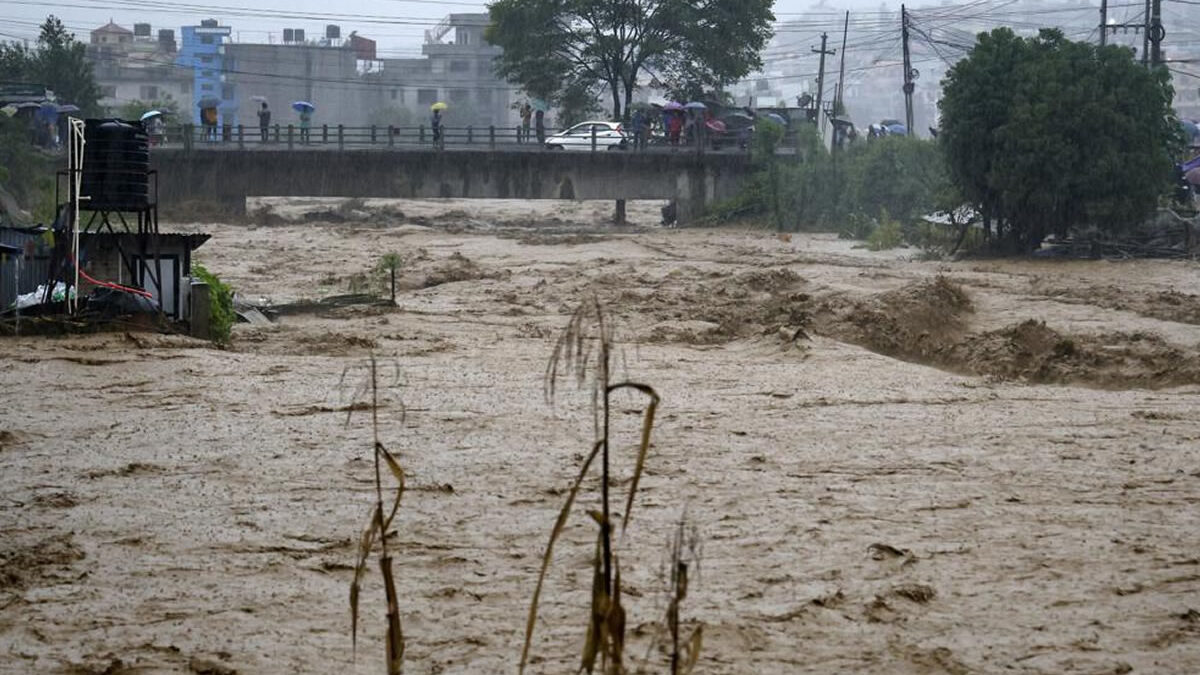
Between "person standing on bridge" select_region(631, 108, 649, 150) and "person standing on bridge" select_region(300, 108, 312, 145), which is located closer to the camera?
"person standing on bridge" select_region(631, 108, 649, 150)

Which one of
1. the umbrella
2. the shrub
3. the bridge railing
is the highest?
the umbrella

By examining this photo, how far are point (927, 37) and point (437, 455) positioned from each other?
5806cm

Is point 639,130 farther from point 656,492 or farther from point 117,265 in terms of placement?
point 656,492

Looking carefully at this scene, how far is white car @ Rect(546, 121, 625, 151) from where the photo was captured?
161 ft

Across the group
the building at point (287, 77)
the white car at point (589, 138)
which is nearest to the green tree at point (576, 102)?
the white car at point (589, 138)

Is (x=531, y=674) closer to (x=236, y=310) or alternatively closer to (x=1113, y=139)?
(x=236, y=310)

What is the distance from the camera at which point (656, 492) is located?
10539 millimetres

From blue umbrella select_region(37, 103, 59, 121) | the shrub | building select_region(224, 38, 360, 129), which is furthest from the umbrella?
building select_region(224, 38, 360, 129)

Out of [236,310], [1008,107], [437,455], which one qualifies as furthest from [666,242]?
[437,455]

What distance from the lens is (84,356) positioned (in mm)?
15789

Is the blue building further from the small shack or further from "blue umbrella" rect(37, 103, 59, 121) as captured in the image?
the small shack

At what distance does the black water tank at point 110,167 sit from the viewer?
17.0m

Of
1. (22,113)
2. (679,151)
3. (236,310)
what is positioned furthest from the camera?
(679,151)

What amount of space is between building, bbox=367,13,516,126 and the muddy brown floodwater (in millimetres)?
85901
